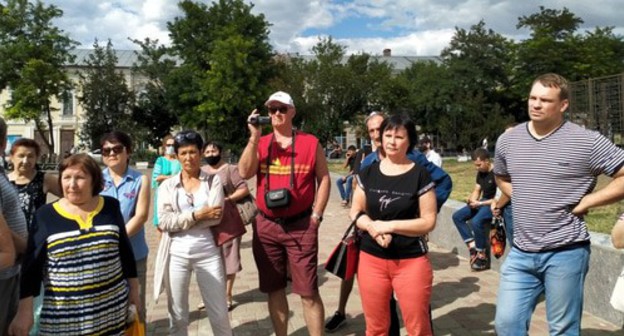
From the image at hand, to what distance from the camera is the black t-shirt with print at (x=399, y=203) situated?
11.3 feet

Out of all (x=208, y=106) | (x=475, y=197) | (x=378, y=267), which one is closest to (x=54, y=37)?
(x=208, y=106)

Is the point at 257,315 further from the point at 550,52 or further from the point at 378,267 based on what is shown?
the point at 550,52

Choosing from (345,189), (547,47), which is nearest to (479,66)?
(547,47)

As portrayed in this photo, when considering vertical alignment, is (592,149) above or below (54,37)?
below

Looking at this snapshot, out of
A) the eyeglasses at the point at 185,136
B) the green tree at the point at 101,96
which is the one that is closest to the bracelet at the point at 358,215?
the eyeglasses at the point at 185,136

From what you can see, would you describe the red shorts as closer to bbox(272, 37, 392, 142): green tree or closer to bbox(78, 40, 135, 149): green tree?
bbox(272, 37, 392, 142): green tree

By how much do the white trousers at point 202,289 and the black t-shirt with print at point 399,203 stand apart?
1.24m

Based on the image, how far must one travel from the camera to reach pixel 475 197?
7.44m

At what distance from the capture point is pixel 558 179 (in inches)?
124

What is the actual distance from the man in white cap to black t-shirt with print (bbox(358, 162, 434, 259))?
740mm

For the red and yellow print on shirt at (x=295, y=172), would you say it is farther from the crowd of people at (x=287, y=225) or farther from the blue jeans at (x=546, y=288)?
the blue jeans at (x=546, y=288)

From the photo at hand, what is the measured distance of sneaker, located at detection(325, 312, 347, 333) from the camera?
505 centimetres

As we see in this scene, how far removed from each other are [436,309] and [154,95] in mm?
49437

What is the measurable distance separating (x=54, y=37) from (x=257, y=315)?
115 ft
